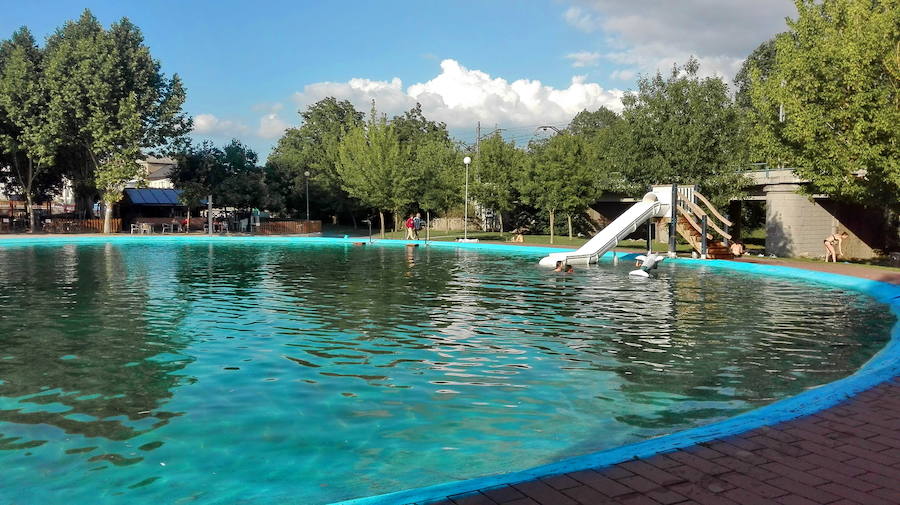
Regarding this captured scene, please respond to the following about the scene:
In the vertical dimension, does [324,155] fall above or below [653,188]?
above

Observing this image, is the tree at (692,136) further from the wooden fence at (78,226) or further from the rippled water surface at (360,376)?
the wooden fence at (78,226)

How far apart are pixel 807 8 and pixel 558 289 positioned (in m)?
17.4

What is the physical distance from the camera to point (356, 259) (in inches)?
1125

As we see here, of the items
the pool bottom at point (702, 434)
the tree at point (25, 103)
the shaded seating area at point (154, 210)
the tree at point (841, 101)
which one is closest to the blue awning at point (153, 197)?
the shaded seating area at point (154, 210)

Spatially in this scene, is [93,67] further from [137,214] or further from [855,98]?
[855,98]

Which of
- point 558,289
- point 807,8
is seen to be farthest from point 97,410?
point 807,8

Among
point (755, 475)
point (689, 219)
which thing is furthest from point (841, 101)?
point (755, 475)

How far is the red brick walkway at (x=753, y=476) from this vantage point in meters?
4.25

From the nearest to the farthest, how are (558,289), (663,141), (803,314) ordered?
(803,314) < (558,289) < (663,141)

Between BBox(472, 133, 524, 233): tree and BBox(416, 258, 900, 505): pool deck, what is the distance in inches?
1556

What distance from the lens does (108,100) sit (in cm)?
4412

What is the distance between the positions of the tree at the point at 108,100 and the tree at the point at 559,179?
27.5 m

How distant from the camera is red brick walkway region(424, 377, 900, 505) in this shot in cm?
425

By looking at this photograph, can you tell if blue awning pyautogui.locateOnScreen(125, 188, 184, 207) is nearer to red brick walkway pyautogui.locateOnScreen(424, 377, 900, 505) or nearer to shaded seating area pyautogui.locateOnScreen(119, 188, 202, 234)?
shaded seating area pyautogui.locateOnScreen(119, 188, 202, 234)
